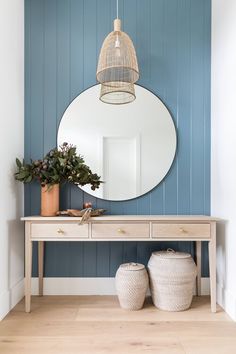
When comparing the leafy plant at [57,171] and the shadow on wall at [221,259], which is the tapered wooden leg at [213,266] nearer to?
the shadow on wall at [221,259]

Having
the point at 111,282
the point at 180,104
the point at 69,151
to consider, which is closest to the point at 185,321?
the point at 111,282

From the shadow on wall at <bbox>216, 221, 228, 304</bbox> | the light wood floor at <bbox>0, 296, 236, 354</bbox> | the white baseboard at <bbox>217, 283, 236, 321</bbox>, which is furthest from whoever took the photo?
the shadow on wall at <bbox>216, 221, 228, 304</bbox>

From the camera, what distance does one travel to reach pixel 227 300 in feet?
7.30

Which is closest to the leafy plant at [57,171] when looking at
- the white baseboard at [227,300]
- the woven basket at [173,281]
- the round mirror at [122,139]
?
the round mirror at [122,139]

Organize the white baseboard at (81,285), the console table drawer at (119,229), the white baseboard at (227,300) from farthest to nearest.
A: the white baseboard at (81,285) < the console table drawer at (119,229) < the white baseboard at (227,300)

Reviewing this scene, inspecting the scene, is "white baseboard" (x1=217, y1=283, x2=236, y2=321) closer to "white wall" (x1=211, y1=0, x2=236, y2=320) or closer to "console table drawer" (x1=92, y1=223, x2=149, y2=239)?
"white wall" (x1=211, y1=0, x2=236, y2=320)

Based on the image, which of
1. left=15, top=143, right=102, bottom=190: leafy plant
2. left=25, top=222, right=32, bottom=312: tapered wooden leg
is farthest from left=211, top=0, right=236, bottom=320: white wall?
left=25, top=222, right=32, bottom=312: tapered wooden leg

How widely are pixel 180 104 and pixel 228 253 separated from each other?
4.23ft

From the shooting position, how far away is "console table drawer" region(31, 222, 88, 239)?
87.3 inches

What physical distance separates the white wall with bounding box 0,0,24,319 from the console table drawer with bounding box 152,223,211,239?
1.09 meters

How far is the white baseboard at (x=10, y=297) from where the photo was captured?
2.13m

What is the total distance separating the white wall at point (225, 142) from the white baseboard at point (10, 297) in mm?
1605

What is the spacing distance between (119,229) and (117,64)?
1187mm

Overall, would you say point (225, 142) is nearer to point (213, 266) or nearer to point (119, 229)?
point (213, 266)
